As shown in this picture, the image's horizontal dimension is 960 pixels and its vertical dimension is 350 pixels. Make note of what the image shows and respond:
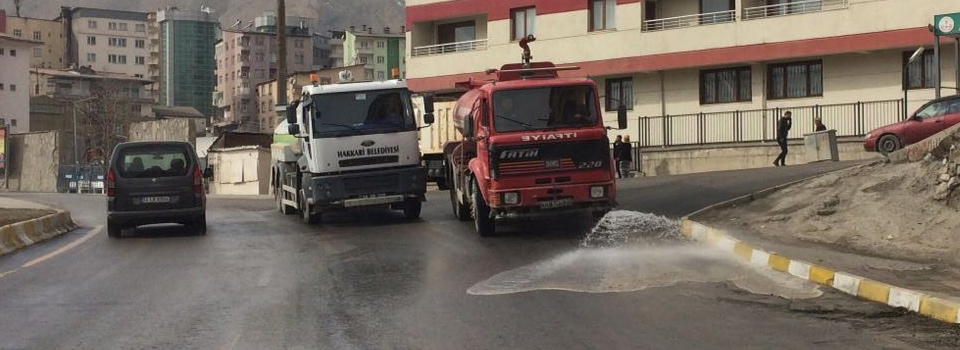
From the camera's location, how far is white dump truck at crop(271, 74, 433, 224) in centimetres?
2000

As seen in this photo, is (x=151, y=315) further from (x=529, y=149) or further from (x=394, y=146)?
(x=394, y=146)

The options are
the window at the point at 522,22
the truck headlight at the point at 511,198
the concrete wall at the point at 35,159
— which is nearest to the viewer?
the truck headlight at the point at 511,198

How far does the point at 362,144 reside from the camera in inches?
787

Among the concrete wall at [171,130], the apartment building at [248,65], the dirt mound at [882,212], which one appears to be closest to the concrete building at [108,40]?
the apartment building at [248,65]

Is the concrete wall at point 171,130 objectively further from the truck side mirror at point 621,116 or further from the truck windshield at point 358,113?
the truck side mirror at point 621,116

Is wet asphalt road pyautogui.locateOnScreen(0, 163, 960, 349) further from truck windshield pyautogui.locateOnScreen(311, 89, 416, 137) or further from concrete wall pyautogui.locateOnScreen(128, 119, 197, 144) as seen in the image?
concrete wall pyautogui.locateOnScreen(128, 119, 197, 144)

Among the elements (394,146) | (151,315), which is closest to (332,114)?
(394,146)

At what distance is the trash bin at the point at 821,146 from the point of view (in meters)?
29.8

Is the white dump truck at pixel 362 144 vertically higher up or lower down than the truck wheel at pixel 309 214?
higher up

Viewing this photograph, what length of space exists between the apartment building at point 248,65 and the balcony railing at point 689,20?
10776 centimetres

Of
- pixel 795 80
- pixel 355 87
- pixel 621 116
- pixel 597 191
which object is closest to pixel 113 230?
pixel 355 87

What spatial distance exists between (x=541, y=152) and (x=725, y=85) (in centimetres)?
2318

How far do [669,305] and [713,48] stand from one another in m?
28.6

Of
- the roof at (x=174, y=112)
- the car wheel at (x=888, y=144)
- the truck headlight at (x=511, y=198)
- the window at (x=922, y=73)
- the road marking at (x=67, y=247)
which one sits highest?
the roof at (x=174, y=112)
